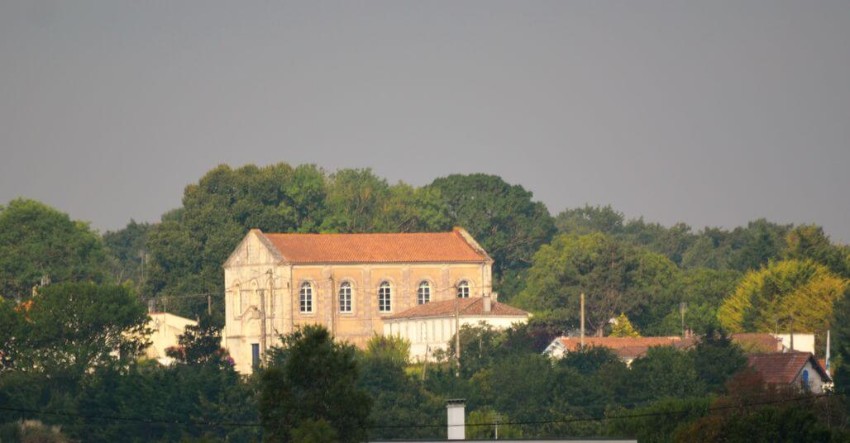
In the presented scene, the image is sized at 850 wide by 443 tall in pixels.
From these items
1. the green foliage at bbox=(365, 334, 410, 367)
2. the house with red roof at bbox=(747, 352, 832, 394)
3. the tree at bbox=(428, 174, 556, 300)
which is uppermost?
the tree at bbox=(428, 174, 556, 300)

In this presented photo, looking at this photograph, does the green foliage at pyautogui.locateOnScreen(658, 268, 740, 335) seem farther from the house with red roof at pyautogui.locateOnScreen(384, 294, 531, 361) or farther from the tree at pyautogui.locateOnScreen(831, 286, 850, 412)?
the house with red roof at pyautogui.locateOnScreen(384, 294, 531, 361)

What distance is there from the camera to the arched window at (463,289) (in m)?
124

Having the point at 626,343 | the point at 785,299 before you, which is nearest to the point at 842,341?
the point at 626,343

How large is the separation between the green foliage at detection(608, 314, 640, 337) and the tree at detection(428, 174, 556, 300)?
3112cm

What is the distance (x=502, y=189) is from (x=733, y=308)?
41.0 meters

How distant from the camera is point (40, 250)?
14525 cm

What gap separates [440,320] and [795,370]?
25673 mm

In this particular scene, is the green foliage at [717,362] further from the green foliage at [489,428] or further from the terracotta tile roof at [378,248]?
the terracotta tile roof at [378,248]

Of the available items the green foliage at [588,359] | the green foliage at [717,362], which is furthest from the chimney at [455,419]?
the green foliage at [588,359]

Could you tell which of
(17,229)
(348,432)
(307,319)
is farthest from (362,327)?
(348,432)

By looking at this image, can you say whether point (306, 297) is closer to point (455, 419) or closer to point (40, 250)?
point (40, 250)

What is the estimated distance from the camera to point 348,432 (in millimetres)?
57688

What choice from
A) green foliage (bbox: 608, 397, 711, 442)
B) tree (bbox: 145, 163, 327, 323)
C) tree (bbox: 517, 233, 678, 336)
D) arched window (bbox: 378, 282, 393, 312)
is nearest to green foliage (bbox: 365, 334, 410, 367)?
arched window (bbox: 378, 282, 393, 312)

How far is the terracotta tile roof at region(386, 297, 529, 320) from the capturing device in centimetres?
11849
